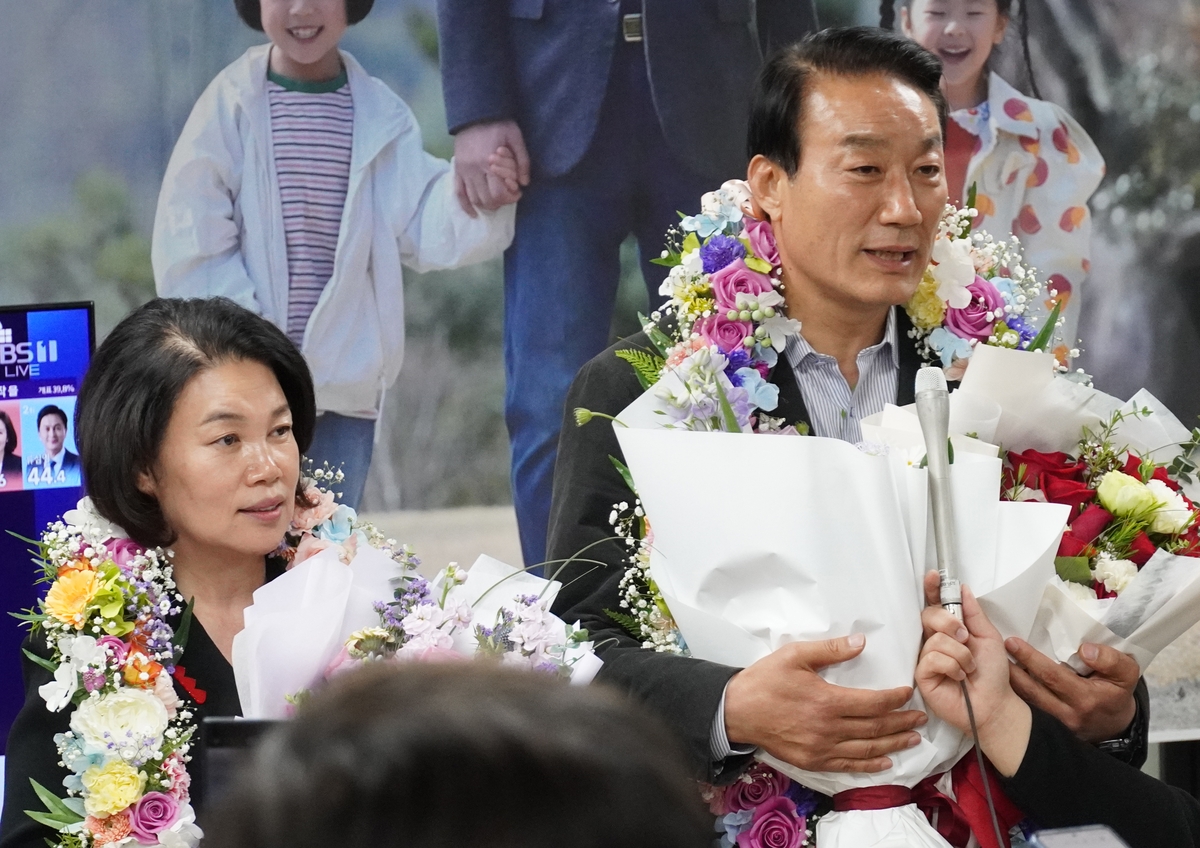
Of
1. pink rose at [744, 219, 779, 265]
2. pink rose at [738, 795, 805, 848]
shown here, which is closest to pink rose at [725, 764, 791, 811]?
pink rose at [738, 795, 805, 848]

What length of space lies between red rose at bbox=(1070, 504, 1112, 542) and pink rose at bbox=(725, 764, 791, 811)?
0.50 meters

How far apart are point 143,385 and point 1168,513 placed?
58.1 inches

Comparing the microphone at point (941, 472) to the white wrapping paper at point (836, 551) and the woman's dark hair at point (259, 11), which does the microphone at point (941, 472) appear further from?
the woman's dark hair at point (259, 11)

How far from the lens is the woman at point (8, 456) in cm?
295

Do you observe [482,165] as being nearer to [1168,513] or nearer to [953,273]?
[953,273]

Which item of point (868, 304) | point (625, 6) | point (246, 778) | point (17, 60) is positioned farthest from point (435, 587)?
point (17, 60)

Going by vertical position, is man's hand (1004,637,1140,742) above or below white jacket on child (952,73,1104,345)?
below

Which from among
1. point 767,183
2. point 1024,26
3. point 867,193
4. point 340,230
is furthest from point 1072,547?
point 1024,26

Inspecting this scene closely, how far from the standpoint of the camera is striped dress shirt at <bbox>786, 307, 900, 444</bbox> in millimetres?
2125

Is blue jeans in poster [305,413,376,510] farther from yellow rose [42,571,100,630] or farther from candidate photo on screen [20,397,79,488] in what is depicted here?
yellow rose [42,571,100,630]

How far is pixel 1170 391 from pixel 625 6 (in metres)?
2.08

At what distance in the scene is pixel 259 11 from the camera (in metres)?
4.16

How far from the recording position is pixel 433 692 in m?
0.60

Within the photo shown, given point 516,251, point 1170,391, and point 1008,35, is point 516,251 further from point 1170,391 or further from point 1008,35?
point 1170,391
